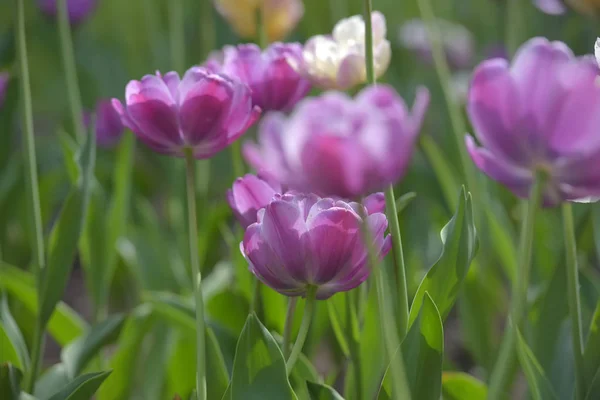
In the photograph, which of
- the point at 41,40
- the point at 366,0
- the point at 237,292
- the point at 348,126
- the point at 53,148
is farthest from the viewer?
the point at 41,40

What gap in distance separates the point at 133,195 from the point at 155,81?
3.05ft

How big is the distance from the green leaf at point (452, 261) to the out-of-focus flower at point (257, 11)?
459 mm

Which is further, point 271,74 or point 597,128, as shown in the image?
point 271,74

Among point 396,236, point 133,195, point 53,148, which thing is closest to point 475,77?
point 396,236

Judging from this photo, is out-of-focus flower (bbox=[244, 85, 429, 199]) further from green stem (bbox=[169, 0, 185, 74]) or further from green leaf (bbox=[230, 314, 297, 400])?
green stem (bbox=[169, 0, 185, 74])

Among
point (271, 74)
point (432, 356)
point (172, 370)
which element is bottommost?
point (172, 370)

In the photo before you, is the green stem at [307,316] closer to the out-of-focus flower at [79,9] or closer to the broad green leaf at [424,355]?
the broad green leaf at [424,355]

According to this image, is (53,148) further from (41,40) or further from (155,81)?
(155,81)

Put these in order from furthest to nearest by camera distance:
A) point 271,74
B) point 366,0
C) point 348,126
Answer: point 271,74 → point 366,0 → point 348,126

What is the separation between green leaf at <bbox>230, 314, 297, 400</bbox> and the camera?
1.63 feet

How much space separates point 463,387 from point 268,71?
1.15 feet

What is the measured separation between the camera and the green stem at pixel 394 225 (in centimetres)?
49

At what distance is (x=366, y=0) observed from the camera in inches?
19.3

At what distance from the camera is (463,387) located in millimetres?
721
